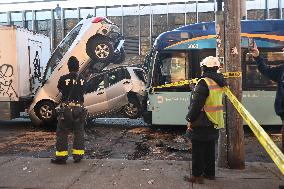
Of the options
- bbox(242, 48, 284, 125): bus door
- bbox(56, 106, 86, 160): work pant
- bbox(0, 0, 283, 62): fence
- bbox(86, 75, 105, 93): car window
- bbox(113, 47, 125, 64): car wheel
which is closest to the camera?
bbox(56, 106, 86, 160): work pant

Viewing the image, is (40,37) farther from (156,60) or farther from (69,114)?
(69,114)

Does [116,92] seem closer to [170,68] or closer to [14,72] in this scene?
[170,68]

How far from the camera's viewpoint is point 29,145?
370 inches

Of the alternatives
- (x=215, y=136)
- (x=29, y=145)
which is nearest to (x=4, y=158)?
(x=29, y=145)

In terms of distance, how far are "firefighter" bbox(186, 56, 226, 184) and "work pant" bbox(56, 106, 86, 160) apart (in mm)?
2251

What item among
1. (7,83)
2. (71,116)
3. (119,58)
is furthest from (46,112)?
(71,116)

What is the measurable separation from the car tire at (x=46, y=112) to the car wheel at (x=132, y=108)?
2307mm

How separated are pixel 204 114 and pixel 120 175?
1616mm

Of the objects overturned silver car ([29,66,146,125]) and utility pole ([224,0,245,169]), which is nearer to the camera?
utility pole ([224,0,245,169])

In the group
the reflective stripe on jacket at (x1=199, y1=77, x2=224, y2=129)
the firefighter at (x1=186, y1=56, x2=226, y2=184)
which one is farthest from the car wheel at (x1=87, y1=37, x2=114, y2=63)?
the reflective stripe on jacket at (x1=199, y1=77, x2=224, y2=129)

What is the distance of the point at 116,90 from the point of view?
1267 centimetres

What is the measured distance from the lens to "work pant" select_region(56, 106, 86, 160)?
6785 mm

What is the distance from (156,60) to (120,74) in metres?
2.18

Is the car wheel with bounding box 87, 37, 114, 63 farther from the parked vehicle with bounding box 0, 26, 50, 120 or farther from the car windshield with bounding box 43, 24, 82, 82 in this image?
the parked vehicle with bounding box 0, 26, 50, 120
